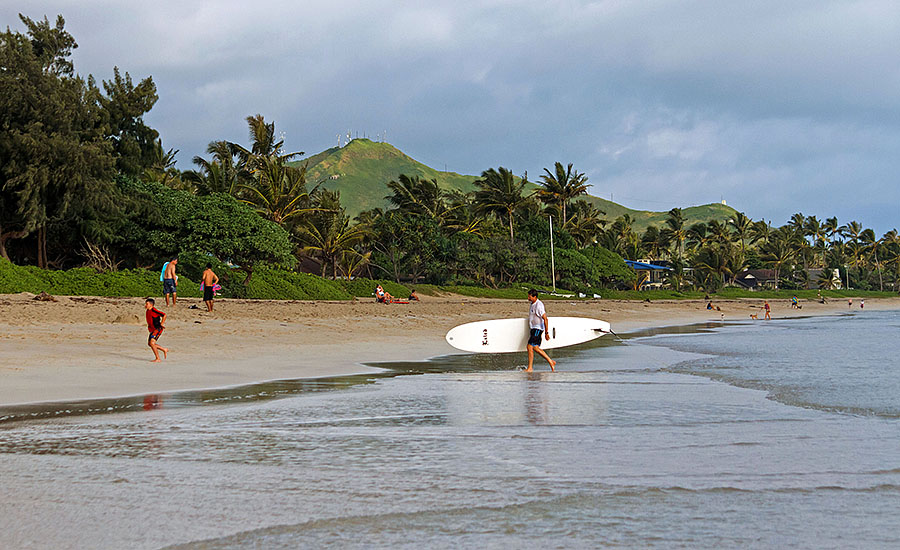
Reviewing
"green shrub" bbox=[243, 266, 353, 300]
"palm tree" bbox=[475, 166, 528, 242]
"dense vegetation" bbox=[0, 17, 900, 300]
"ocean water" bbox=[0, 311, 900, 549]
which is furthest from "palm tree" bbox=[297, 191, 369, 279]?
"ocean water" bbox=[0, 311, 900, 549]

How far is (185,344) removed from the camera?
15109 millimetres

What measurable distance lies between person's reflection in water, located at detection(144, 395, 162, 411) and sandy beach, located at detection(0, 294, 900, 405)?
0.46 metres

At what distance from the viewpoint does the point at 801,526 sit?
4047mm

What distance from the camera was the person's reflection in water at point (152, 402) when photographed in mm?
8383

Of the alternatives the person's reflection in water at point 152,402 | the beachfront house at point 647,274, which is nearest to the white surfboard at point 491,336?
the person's reflection in water at point 152,402

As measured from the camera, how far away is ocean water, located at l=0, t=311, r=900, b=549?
3.92 m

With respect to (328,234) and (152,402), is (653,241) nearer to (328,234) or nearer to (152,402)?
(328,234)

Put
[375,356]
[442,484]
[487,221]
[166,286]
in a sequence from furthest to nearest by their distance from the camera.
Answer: [487,221], [166,286], [375,356], [442,484]

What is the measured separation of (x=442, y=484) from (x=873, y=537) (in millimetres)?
2572

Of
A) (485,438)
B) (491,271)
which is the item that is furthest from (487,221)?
(485,438)

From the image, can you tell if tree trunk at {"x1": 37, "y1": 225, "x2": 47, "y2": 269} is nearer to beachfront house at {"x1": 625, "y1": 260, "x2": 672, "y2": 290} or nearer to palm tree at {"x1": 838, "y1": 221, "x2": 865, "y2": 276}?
beachfront house at {"x1": 625, "y1": 260, "x2": 672, "y2": 290}

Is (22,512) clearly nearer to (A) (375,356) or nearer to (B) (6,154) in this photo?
(A) (375,356)

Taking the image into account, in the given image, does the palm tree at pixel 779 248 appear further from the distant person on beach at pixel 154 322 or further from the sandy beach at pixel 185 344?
the distant person on beach at pixel 154 322

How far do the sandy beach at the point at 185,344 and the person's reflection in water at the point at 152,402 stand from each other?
18.2 inches
